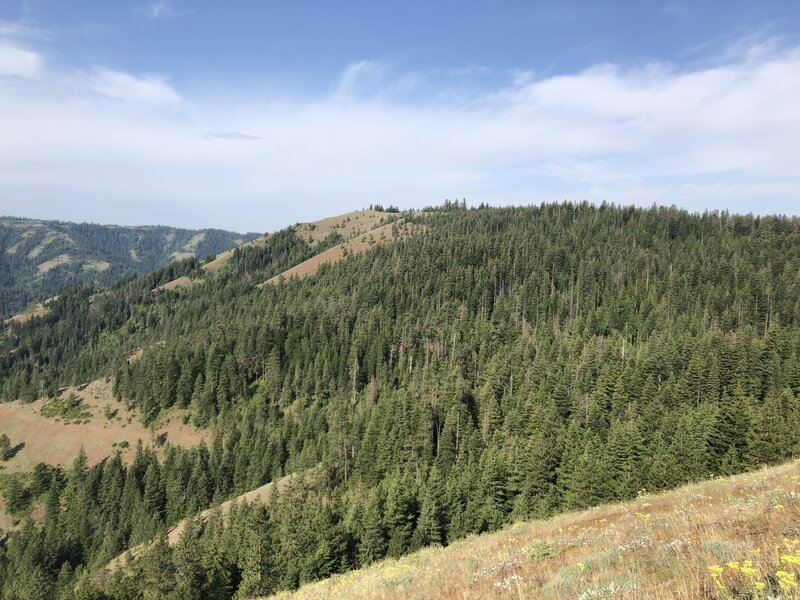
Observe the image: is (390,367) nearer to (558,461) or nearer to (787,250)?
(558,461)

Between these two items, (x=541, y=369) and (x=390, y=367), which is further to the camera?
(x=390, y=367)

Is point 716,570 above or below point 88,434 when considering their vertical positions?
above

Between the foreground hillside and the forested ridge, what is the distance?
109 ft

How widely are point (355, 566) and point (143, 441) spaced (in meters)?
100

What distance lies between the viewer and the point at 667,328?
124312mm

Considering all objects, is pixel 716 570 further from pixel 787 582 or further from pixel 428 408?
pixel 428 408

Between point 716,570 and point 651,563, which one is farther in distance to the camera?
point 651,563

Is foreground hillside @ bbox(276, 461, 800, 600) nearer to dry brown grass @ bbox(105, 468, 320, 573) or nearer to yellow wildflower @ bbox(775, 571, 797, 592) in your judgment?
yellow wildflower @ bbox(775, 571, 797, 592)

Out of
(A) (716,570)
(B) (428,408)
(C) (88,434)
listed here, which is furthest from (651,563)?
(C) (88,434)

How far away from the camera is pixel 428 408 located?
8700 centimetres

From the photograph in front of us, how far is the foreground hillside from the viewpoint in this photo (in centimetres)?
766

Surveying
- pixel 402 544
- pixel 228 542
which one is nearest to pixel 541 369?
pixel 402 544

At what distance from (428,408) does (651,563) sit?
77892mm

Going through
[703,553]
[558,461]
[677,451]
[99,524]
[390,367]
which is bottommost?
[99,524]
